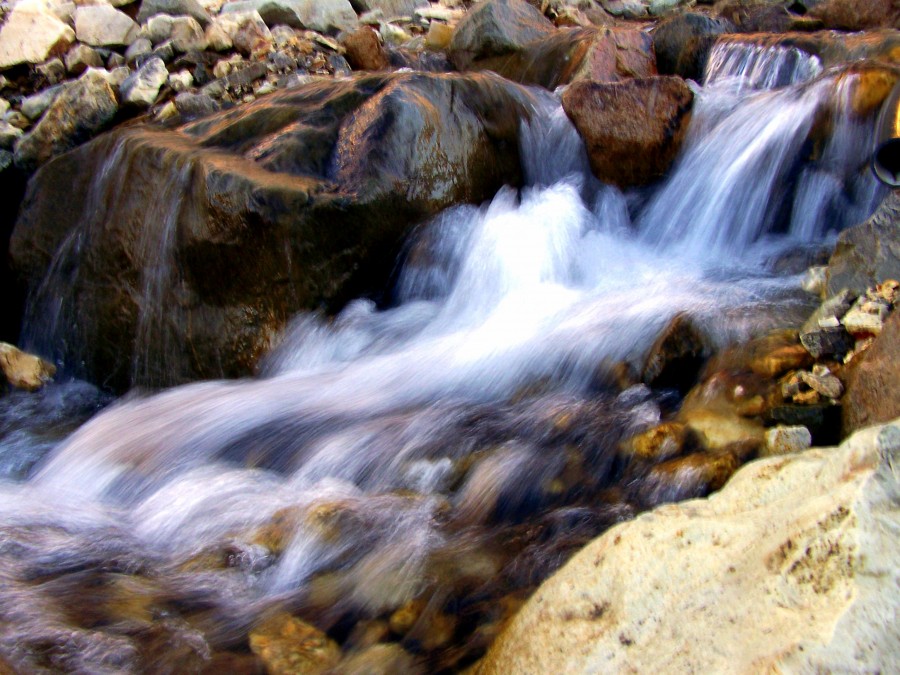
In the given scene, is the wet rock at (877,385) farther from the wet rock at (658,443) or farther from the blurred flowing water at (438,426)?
the blurred flowing water at (438,426)

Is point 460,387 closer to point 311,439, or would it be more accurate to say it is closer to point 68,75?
point 311,439

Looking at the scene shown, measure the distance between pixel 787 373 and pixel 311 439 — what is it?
2.17 meters

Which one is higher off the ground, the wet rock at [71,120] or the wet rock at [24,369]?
the wet rock at [71,120]

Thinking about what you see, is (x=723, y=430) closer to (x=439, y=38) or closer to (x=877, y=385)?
(x=877, y=385)

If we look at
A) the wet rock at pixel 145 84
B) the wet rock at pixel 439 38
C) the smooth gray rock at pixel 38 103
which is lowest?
the smooth gray rock at pixel 38 103

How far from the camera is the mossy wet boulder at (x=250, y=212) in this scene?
4.65 metres

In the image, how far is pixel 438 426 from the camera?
360cm

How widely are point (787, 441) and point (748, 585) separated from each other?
117cm

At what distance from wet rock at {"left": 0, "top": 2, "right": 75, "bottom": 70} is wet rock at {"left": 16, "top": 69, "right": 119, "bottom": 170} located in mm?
1446

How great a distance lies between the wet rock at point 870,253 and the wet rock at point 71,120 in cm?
623

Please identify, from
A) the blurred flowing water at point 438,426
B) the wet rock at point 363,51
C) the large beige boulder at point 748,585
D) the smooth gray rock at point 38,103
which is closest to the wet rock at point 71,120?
the smooth gray rock at point 38,103

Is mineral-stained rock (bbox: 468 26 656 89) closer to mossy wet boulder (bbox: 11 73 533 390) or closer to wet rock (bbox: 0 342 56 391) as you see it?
mossy wet boulder (bbox: 11 73 533 390)

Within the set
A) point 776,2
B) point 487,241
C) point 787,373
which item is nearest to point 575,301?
point 487,241

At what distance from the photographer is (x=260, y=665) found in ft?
7.46
